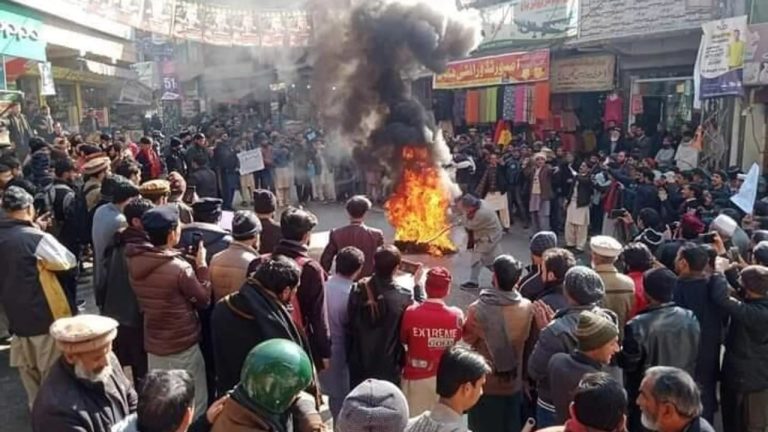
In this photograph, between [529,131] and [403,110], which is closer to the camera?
[403,110]

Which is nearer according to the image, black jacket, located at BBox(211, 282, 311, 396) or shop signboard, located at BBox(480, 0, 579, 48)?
black jacket, located at BBox(211, 282, 311, 396)

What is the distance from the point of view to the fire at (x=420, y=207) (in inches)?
452

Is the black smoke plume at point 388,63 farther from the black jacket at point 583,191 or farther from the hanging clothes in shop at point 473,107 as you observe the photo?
the hanging clothes in shop at point 473,107

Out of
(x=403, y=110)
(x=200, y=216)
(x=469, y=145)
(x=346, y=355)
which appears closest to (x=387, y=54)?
(x=403, y=110)

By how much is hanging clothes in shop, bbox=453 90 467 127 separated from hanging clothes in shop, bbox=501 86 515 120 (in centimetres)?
253

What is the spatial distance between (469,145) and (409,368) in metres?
13.4

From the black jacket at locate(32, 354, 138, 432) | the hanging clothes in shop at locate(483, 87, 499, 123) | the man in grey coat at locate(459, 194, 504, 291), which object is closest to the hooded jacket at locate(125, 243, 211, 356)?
the black jacket at locate(32, 354, 138, 432)

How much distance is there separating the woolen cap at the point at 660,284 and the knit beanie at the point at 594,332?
3.25 feet

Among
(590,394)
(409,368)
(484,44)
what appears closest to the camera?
(590,394)

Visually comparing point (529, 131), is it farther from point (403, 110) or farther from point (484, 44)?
point (403, 110)

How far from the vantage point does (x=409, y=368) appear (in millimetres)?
4297

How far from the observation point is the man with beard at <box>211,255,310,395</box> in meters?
3.69

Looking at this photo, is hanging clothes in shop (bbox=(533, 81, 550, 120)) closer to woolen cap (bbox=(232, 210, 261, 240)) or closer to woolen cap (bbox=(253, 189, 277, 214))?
woolen cap (bbox=(253, 189, 277, 214))

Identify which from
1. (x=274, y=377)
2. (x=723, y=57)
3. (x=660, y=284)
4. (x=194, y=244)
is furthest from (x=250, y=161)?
(x=274, y=377)
